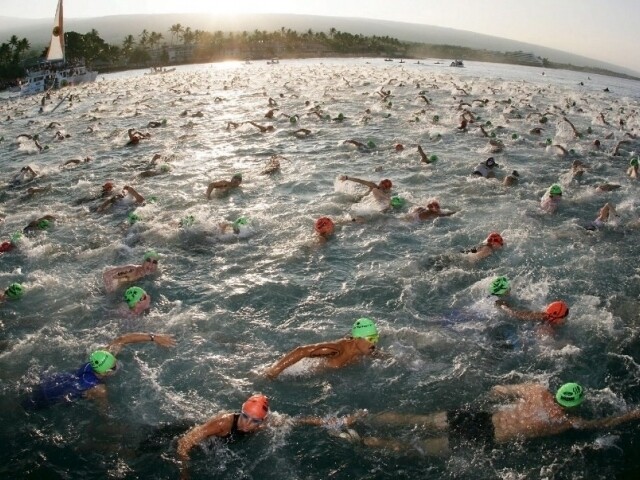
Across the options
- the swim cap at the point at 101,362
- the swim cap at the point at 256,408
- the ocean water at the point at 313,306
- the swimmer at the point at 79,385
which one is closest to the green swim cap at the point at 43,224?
the ocean water at the point at 313,306

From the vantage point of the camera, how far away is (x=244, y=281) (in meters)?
10.6

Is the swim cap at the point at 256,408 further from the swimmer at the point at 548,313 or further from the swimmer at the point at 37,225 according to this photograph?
the swimmer at the point at 37,225

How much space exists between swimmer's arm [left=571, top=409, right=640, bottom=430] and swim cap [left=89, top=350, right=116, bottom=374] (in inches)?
299

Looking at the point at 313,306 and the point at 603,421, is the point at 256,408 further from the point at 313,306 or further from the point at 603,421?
the point at 603,421

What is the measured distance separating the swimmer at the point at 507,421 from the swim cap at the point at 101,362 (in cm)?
444

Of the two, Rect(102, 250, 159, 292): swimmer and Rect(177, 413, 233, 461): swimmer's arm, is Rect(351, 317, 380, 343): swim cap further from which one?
Rect(102, 250, 159, 292): swimmer

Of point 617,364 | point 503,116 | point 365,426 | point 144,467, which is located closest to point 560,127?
point 503,116

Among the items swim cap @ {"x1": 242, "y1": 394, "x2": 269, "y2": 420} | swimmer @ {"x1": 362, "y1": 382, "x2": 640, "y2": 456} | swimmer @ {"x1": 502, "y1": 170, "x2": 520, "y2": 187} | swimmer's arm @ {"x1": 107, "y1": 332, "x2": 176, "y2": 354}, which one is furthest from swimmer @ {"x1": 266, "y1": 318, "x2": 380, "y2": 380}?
swimmer @ {"x1": 502, "y1": 170, "x2": 520, "y2": 187}

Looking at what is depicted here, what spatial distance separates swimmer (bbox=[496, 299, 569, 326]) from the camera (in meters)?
8.44

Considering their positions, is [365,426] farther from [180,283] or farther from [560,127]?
[560,127]

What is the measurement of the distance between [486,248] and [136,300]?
28.7 feet

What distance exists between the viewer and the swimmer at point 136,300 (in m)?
8.91

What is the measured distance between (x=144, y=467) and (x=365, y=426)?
10.9 ft

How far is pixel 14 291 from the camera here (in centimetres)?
980
